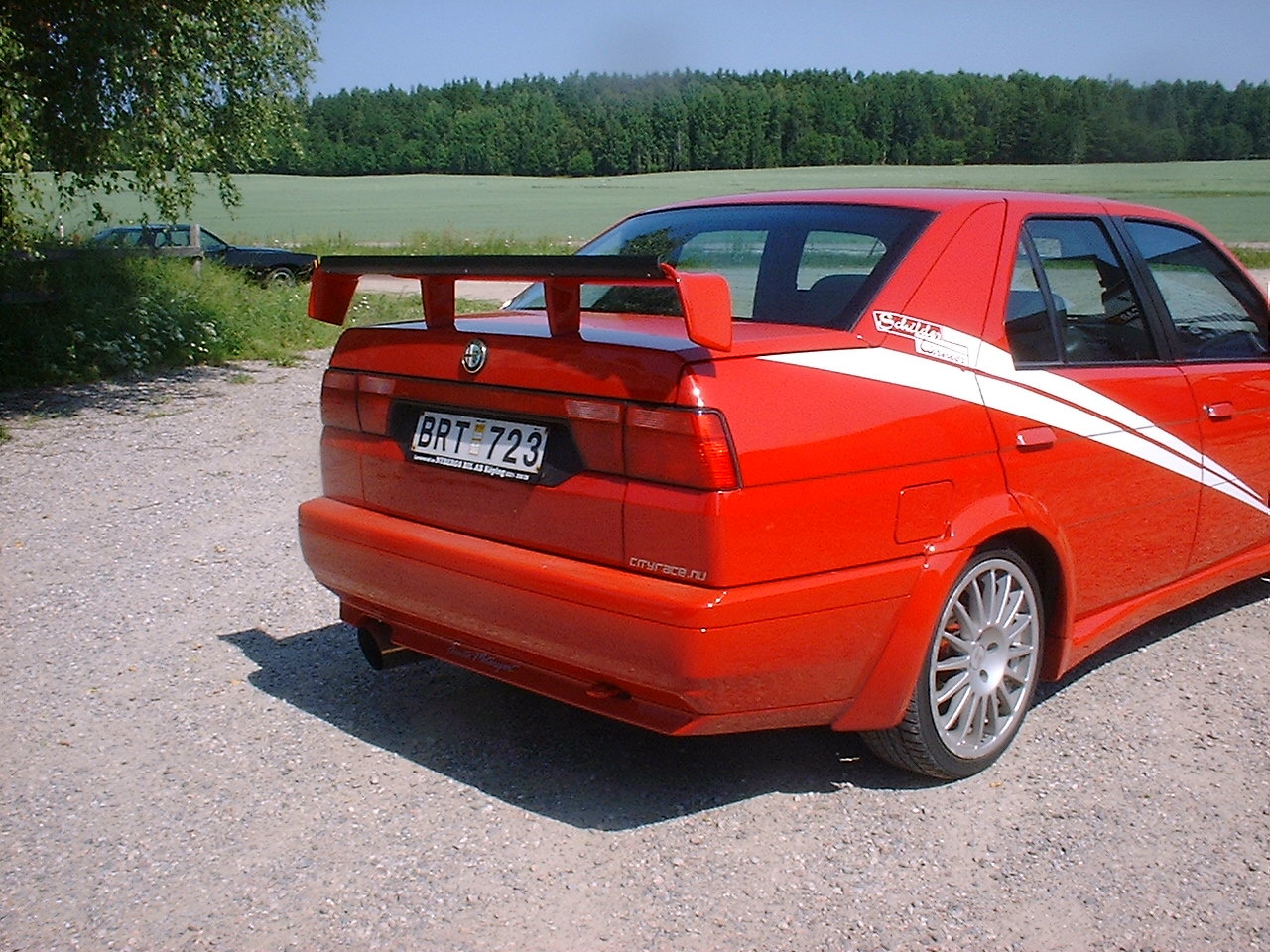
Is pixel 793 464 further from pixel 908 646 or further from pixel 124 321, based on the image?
pixel 124 321

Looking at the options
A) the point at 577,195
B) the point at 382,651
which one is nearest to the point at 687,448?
the point at 382,651

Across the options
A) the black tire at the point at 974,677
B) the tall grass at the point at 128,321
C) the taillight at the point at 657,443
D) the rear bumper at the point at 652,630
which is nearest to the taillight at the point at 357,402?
the rear bumper at the point at 652,630

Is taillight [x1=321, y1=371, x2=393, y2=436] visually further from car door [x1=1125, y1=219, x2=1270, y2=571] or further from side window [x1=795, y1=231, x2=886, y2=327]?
car door [x1=1125, y1=219, x2=1270, y2=571]

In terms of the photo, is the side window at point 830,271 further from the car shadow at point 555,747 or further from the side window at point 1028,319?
the car shadow at point 555,747

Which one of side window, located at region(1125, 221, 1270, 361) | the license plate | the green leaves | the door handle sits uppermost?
the green leaves

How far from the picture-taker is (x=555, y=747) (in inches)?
145

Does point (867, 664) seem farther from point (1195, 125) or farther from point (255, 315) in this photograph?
point (1195, 125)

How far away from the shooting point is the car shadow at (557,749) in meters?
3.38

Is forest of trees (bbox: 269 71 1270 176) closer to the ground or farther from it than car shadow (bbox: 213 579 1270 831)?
farther from it

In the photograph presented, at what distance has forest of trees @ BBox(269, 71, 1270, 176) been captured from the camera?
62.9m

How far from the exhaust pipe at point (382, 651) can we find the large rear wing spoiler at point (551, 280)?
94 centimetres

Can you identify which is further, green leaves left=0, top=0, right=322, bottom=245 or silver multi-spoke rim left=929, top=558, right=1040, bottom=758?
green leaves left=0, top=0, right=322, bottom=245

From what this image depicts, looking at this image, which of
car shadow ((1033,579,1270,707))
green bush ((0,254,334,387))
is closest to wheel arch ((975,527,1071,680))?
car shadow ((1033,579,1270,707))

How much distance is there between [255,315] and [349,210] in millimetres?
40162
